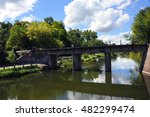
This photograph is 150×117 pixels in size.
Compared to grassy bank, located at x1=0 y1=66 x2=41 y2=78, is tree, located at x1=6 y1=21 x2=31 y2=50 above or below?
above

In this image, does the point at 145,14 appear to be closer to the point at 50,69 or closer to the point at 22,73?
the point at 50,69

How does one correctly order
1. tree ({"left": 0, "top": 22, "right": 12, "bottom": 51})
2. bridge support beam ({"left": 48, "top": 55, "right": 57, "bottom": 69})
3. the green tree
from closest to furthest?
bridge support beam ({"left": 48, "top": 55, "right": 57, "bottom": 69}) < the green tree < tree ({"left": 0, "top": 22, "right": 12, "bottom": 51})

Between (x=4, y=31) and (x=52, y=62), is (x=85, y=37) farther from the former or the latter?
(x=52, y=62)

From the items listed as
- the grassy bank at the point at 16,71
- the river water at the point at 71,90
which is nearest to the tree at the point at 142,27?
the grassy bank at the point at 16,71

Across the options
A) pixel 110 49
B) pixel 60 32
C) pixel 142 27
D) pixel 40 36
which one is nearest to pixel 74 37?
pixel 60 32

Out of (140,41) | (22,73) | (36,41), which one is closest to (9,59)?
(22,73)

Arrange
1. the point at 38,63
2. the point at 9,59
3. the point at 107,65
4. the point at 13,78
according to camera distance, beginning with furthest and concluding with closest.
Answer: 1. the point at 38,63
2. the point at 9,59
3. the point at 107,65
4. the point at 13,78

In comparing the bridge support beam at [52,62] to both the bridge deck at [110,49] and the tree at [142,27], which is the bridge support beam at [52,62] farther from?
the tree at [142,27]

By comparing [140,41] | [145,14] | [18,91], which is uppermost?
[145,14]

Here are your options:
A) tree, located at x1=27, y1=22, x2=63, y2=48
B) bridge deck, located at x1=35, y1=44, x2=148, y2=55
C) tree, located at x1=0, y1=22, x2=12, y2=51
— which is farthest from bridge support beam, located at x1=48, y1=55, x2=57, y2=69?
tree, located at x1=0, y1=22, x2=12, y2=51

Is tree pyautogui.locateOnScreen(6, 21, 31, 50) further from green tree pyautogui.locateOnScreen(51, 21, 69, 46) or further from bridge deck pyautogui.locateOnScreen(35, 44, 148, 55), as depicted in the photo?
bridge deck pyautogui.locateOnScreen(35, 44, 148, 55)

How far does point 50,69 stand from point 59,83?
82.5 ft

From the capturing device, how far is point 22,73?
60.5 m

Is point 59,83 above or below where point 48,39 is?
below
